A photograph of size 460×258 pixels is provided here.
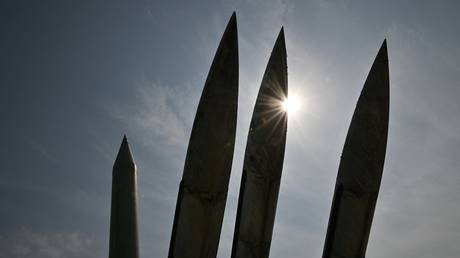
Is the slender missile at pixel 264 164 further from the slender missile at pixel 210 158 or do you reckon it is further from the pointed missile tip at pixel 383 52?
the pointed missile tip at pixel 383 52

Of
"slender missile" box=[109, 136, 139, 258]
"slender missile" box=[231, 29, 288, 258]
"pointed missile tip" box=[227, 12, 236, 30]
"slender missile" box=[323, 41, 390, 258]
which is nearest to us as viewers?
"pointed missile tip" box=[227, 12, 236, 30]

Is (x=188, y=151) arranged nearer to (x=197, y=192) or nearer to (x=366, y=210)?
(x=197, y=192)

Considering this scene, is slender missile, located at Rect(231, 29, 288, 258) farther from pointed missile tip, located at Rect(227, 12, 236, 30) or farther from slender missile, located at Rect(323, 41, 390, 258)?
slender missile, located at Rect(323, 41, 390, 258)

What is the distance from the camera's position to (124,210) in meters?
13.5

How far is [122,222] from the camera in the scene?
43.8 ft

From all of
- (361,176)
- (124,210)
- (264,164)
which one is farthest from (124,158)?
(361,176)

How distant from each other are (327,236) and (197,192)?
439 centimetres

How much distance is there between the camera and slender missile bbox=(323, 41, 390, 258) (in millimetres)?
11031

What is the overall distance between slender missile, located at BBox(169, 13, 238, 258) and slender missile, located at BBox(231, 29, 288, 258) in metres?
1.17

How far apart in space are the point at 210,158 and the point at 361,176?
4.54 meters

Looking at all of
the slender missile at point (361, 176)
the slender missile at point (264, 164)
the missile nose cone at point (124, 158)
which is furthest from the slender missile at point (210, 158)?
the missile nose cone at point (124, 158)

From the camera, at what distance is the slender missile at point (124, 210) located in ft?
42.7

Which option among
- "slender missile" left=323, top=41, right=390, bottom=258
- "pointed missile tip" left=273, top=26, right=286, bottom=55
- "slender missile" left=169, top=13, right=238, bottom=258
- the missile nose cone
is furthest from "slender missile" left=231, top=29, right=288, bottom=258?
the missile nose cone

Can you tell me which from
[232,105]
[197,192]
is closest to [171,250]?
[197,192]
